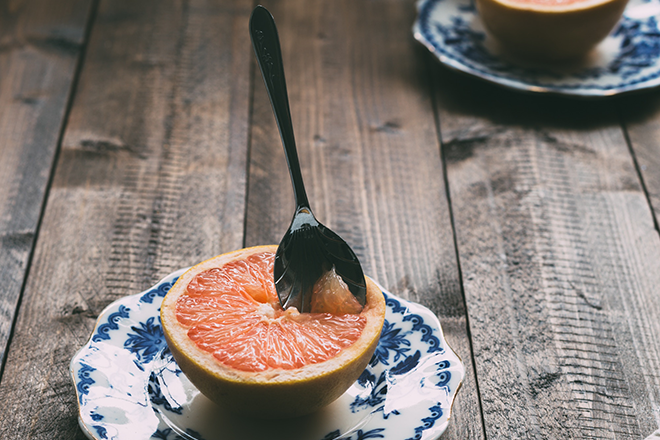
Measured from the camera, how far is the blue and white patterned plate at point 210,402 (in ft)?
2.51

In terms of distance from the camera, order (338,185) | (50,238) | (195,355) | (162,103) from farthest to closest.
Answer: (162,103)
(338,185)
(50,238)
(195,355)

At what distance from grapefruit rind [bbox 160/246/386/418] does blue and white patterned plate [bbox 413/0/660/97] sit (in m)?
0.87

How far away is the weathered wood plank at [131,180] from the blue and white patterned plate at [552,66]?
1.50ft

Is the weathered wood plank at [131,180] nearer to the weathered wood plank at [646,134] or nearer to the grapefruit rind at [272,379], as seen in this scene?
the grapefruit rind at [272,379]

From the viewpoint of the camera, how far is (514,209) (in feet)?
4.05

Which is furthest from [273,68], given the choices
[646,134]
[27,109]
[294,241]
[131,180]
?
[646,134]

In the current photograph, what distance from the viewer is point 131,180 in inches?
50.0

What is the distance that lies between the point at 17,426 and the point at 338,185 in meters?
0.68

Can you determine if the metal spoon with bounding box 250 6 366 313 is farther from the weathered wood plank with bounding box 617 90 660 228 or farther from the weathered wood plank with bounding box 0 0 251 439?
the weathered wood plank with bounding box 617 90 660 228

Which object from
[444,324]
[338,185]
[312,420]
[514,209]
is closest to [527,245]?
[514,209]

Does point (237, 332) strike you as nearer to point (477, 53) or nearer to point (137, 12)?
point (477, 53)

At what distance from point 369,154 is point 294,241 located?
548 mm

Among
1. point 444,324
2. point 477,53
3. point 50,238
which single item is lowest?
point 50,238

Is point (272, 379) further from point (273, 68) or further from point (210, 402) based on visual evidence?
point (273, 68)
